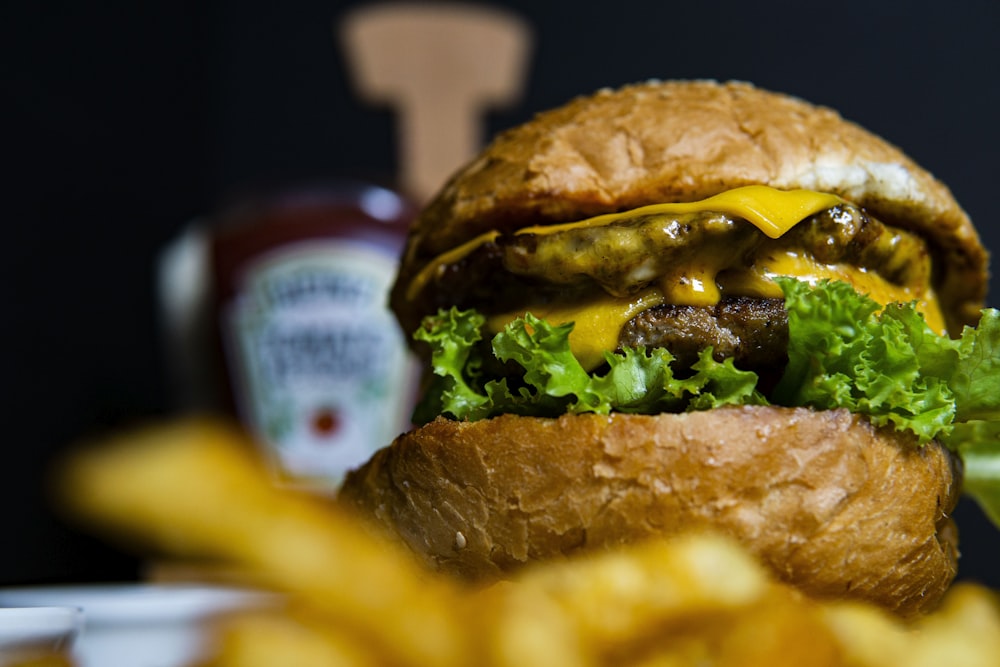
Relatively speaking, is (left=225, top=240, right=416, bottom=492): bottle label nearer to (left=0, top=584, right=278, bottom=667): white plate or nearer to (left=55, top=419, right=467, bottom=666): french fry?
(left=55, top=419, right=467, bottom=666): french fry

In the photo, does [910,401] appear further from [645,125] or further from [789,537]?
[645,125]

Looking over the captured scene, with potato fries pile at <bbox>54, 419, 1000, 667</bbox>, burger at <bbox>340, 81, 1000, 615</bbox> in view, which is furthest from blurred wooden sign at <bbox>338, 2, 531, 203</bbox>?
potato fries pile at <bbox>54, 419, 1000, 667</bbox>

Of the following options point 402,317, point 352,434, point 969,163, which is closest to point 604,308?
point 402,317

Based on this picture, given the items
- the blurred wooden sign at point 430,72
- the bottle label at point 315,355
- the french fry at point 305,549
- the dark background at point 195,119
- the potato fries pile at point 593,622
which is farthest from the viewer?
the blurred wooden sign at point 430,72

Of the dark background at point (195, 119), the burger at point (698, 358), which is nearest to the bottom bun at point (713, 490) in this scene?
the burger at point (698, 358)

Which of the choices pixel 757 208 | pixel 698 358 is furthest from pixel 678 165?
pixel 698 358

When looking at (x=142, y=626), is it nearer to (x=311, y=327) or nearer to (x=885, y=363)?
(x=885, y=363)

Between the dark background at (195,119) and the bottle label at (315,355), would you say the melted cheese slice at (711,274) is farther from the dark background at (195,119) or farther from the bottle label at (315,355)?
the bottle label at (315,355)
